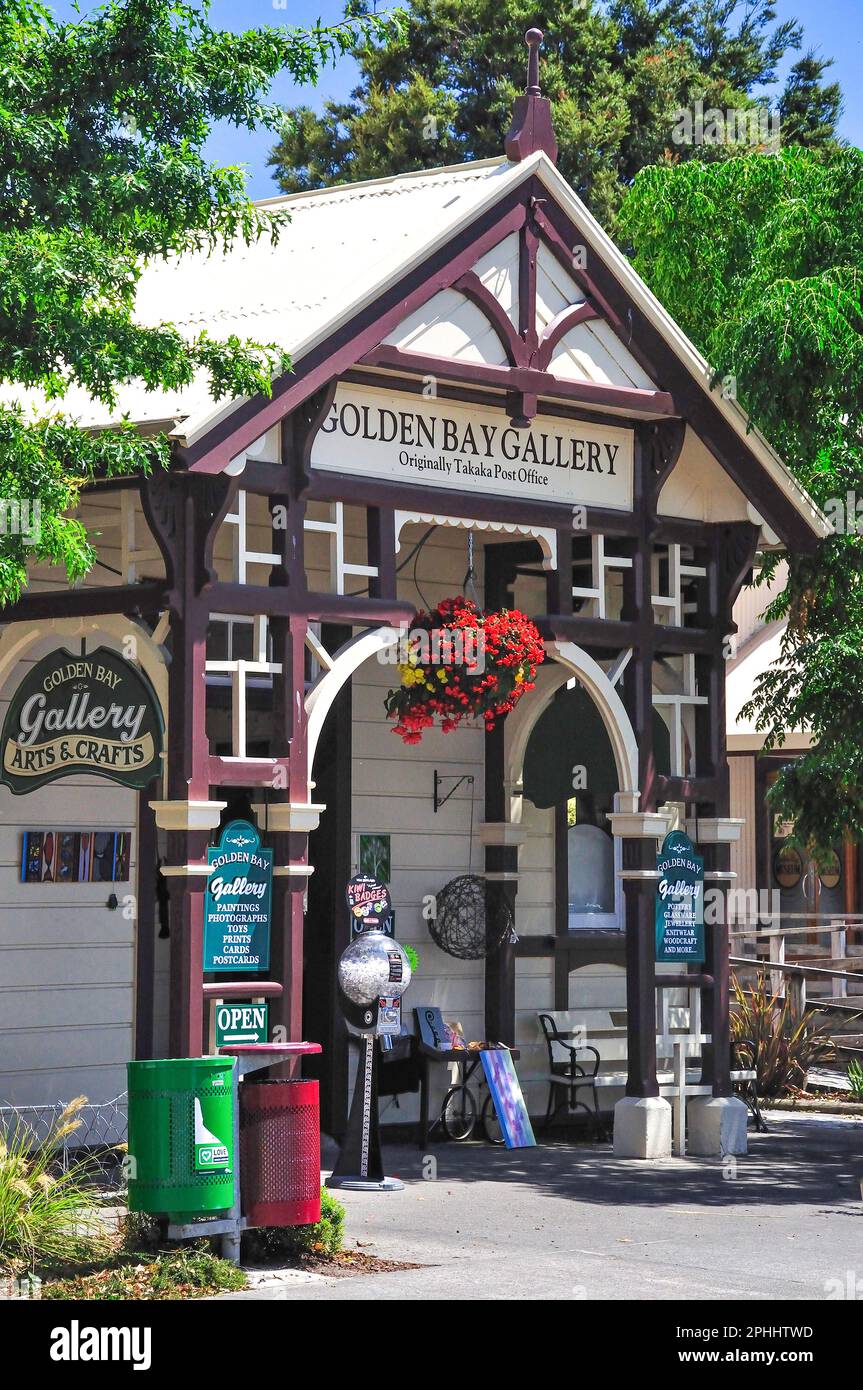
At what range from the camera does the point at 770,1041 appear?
1842 cm

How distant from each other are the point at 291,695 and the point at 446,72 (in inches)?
849

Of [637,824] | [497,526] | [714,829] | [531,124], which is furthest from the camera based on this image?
[714,829]

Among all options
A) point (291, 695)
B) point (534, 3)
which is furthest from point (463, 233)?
point (534, 3)

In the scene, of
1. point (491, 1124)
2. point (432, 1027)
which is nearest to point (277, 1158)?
point (432, 1027)

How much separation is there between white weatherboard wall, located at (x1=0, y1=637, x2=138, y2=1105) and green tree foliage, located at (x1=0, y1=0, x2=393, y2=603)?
3.67m

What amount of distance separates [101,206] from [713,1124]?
7720 millimetres

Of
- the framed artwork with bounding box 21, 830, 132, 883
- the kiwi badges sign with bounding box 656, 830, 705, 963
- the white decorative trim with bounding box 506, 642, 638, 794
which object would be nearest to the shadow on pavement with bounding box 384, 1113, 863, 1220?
the kiwi badges sign with bounding box 656, 830, 705, 963

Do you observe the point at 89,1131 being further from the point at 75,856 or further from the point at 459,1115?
the point at 459,1115

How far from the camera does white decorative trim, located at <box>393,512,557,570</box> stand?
41.7 feet

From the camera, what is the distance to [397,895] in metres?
15.5

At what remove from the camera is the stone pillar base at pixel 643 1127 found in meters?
13.8

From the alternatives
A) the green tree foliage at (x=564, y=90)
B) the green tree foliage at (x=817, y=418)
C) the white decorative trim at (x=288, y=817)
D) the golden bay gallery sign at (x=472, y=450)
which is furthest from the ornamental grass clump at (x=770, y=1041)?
the green tree foliage at (x=564, y=90)

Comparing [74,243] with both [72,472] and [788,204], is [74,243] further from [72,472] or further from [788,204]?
[788,204]

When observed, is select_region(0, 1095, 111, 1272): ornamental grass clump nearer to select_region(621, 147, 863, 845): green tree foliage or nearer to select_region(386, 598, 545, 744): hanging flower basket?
select_region(386, 598, 545, 744): hanging flower basket
